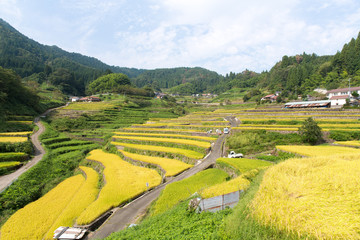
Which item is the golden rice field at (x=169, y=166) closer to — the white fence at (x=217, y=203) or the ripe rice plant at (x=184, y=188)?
the ripe rice plant at (x=184, y=188)

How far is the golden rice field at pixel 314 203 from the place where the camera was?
4496 mm

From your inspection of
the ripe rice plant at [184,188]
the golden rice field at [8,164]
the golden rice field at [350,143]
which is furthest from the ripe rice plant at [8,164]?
the golden rice field at [350,143]

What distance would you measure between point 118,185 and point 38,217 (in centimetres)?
593

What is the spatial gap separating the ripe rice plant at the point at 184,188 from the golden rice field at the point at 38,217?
789cm

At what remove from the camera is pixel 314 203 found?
17.3 feet

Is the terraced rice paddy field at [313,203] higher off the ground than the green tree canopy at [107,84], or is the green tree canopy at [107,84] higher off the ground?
the green tree canopy at [107,84]

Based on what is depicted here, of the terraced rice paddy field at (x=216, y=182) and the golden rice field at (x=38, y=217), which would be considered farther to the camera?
the golden rice field at (x=38, y=217)

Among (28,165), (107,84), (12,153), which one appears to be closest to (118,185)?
(28,165)

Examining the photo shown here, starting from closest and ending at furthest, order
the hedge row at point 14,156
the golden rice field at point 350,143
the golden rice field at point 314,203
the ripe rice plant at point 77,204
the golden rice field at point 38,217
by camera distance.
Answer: the golden rice field at point 314,203 → the golden rice field at point 38,217 → the ripe rice plant at point 77,204 → the golden rice field at point 350,143 → the hedge row at point 14,156

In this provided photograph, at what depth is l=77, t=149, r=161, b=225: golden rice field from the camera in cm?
1230

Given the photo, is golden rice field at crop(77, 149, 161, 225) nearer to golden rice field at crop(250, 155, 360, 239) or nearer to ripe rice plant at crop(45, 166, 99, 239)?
ripe rice plant at crop(45, 166, 99, 239)

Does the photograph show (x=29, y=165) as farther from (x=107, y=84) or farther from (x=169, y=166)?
(x=107, y=84)

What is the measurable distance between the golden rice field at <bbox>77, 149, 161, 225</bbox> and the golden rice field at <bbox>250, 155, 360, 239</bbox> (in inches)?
429

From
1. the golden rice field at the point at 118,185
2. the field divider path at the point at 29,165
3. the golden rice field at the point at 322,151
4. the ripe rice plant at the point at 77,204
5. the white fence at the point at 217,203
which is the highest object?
the white fence at the point at 217,203
